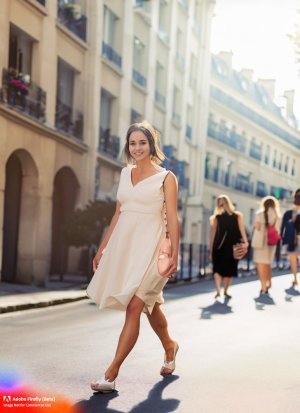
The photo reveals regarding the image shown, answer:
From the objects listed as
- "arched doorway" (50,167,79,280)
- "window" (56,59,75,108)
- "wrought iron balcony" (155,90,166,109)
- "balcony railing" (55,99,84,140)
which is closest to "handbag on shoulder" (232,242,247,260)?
"balcony railing" (55,99,84,140)

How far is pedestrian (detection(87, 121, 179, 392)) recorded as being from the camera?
499 centimetres

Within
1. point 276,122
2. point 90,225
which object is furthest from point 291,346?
point 276,122

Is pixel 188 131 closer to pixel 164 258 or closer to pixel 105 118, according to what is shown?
pixel 105 118

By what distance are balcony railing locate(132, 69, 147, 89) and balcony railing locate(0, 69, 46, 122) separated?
27.7ft

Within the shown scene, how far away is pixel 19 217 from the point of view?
17.6 m

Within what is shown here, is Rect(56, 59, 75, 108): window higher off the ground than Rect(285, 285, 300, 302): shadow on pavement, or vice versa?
Rect(56, 59, 75, 108): window

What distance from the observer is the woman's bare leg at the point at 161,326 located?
17.7 feet

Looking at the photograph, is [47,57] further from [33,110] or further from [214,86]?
[214,86]

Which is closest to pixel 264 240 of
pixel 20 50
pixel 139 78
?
pixel 20 50

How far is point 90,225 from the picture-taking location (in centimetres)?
1750

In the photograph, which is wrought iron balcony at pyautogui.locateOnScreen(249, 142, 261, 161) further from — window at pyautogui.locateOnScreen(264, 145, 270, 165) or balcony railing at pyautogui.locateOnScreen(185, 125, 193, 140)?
balcony railing at pyautogui.locateOnScreen(185, 125, 193, 140)

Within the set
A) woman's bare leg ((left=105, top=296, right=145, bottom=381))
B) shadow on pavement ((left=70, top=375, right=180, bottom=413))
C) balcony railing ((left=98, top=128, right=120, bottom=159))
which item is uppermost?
balcony railing ((left=98, top=128, right=120, bottom=159))

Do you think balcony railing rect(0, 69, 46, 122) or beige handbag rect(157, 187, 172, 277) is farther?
balcony railing rect(0, 69, 46, 122)

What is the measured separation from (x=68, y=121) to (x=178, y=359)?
560 inches
